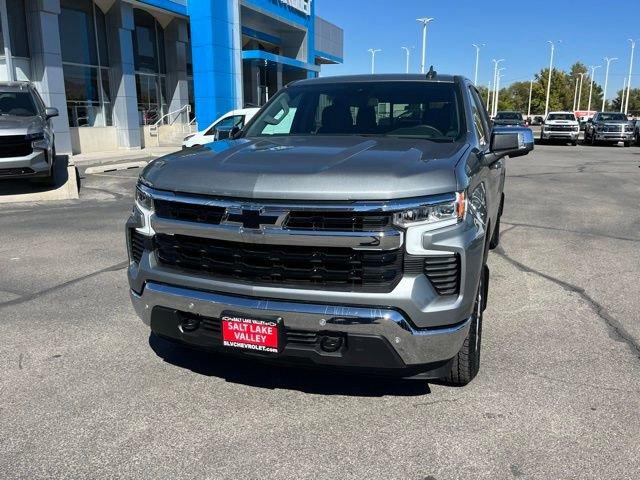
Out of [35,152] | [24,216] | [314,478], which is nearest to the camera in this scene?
[314,478]

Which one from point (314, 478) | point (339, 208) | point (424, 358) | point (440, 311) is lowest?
point (314, 478)

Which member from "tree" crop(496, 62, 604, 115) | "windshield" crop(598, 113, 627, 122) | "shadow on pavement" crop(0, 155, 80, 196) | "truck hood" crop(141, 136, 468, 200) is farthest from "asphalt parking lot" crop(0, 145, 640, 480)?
"tree" crop(496, 62, 604, 115)

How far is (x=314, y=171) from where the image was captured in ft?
9.43

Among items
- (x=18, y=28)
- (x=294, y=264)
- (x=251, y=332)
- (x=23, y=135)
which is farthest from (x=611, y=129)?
(x=251, y=332)

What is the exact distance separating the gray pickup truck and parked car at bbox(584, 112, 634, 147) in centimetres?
2917

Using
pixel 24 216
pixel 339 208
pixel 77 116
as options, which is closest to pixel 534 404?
pixel 339 208

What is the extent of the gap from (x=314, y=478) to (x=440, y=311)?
1.00m

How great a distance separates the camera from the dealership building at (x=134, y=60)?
18.3 m

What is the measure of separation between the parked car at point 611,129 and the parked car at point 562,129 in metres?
0.93

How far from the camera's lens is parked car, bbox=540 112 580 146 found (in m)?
30.5

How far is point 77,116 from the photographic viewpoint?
69.3ft

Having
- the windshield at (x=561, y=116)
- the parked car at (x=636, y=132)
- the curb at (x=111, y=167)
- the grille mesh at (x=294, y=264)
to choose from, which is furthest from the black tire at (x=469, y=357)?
the parked car at (x=636, y=132)

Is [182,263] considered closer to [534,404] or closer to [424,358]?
[424,358]

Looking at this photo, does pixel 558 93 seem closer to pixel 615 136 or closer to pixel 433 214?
pixel 615 136
